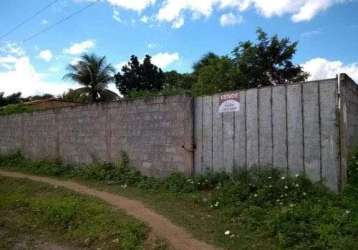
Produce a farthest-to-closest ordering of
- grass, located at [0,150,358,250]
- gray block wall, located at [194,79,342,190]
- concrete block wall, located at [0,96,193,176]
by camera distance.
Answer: concrete block wall, located at [0,96,193,176] → gray block wall, located at [194,79,342,190] → grass, located at [0,150,358,250]

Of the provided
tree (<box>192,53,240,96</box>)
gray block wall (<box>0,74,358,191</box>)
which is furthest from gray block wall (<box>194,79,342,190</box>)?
tree (<box>192,53,240,96</box>)

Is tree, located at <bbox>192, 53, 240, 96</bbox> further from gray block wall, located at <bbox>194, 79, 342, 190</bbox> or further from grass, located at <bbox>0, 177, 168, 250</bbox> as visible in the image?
grass, located at <bbox>0, 177, 168, 250</bbox>

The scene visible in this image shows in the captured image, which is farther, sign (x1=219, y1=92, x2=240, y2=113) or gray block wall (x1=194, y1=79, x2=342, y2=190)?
sign (x1=219, y1=92, x2=240, y2=113)

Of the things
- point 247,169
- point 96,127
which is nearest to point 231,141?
point 247,169

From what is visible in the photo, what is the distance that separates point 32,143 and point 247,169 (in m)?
9.10

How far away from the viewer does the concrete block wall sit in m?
8.38

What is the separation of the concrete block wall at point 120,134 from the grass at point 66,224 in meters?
1.92

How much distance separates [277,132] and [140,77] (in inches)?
1222

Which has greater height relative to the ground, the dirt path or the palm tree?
the palm tree

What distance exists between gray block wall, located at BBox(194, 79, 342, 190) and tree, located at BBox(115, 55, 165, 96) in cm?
2893

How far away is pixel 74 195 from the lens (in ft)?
26.0

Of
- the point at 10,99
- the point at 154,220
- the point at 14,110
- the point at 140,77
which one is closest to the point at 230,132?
the point at 154,220

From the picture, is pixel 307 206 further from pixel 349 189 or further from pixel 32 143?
pixel 32 143

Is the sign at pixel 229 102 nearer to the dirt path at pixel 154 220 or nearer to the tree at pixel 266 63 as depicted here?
the dirt path at pixel 154 220
